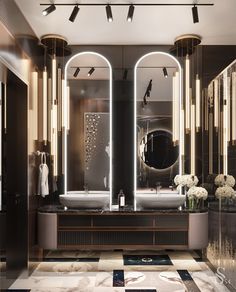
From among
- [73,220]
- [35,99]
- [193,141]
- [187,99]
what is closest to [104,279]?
[73,220]

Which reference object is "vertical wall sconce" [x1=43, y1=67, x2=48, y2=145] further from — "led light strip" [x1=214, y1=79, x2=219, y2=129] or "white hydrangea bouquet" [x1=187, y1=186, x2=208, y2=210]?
"led light strip" [x1=214, y1=79, x2=219, y2=129]

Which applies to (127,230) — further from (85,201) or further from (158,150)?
(158,150)

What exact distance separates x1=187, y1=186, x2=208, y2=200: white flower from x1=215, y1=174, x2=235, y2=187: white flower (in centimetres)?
20

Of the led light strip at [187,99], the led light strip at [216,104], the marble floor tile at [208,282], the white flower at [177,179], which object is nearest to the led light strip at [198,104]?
the led light strip at [187,99]

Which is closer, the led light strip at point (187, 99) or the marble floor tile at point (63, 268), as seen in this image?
the marble floor tile at point (63, 268)

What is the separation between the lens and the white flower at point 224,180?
3.81m

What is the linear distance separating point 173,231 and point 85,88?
2.23m

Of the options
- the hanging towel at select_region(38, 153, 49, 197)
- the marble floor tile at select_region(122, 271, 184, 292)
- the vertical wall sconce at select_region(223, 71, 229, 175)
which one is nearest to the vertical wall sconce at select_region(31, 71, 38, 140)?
the hanging towel at select_region(38, 153, 49, 197)

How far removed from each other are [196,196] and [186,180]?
25cm

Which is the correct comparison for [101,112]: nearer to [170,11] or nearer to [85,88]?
[85,88]

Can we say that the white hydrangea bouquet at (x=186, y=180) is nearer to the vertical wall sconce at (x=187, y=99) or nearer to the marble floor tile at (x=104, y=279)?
→ the vertical wall sconce at (x=187, y=99)

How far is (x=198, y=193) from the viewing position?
4543 mm

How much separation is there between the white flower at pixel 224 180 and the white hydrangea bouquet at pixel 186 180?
1.06ft

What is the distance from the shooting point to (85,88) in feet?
16.2
